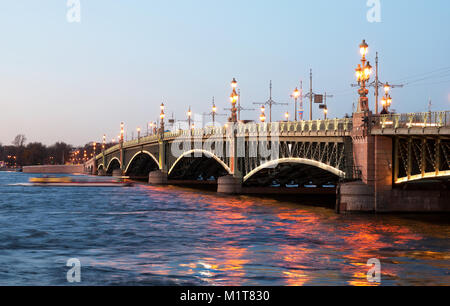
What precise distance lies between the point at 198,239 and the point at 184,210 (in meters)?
18.7

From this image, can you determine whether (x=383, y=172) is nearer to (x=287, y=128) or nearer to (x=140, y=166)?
(x=287, y=128)

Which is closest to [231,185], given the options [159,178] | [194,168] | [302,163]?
[302,163]

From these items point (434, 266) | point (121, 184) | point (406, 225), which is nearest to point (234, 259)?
point (434, 266)

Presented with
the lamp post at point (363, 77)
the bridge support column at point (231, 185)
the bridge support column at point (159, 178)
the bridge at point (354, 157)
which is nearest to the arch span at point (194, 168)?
the bridge support column at point (159, 178)

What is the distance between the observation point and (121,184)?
102 m

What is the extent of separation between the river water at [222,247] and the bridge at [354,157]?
155 cm

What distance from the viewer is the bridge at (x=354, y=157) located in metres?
37.8

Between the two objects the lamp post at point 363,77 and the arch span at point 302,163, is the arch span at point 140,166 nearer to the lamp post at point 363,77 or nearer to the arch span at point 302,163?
the arch span at point 302,163

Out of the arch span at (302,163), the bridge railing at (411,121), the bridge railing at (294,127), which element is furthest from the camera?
the bridge railing at (294,127)

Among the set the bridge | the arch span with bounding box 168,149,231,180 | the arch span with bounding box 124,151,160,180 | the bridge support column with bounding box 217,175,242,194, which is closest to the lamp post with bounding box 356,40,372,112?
the bridge

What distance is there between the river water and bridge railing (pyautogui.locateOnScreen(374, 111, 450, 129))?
5.15m

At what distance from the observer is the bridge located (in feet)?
124

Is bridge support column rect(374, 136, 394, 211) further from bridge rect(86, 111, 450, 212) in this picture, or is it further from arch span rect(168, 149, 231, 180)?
arch span rect(168, 149, 231, 180)
